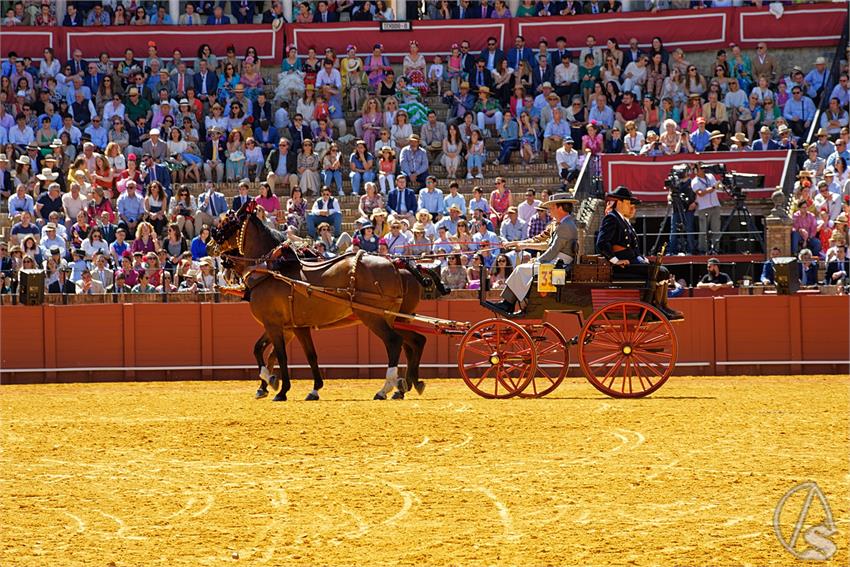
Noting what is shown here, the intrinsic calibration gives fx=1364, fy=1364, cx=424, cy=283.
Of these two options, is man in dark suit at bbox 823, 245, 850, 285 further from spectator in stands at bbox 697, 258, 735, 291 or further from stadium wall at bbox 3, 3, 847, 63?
stadium wall at bbox 3, 3, 847, 63

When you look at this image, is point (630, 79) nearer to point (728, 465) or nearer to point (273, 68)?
point (273, 68)

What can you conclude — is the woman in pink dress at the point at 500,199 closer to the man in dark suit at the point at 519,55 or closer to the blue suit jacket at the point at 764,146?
the blue suit jacket at the point at 764,146

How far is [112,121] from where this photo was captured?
25531 millimetres

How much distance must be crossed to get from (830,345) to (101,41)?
16712mm

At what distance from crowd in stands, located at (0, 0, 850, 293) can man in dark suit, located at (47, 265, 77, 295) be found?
2 cm

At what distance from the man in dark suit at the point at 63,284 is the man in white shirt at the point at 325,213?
149 inches

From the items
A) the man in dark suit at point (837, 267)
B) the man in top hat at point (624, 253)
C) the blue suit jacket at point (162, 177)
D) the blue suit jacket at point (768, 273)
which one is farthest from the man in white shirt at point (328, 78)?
the man in top hat at point (624, 253)

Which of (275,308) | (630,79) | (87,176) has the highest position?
(630,79)

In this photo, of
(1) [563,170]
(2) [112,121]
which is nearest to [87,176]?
(2) [112,121]

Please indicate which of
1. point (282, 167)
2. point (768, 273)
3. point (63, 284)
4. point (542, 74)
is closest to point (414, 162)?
point (282, 167)

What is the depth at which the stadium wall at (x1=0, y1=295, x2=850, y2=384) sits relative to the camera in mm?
19016

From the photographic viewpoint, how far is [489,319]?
14.9 meters

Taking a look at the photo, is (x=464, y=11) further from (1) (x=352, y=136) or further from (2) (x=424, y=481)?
(2) (x=424, y=481)

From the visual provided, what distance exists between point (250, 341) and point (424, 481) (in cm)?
1097
